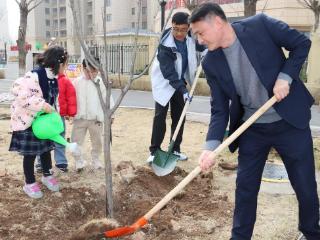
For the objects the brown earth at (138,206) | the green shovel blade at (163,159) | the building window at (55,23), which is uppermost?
the building window at (55,23)

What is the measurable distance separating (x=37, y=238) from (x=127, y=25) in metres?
55.4

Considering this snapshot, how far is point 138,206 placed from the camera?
354cm

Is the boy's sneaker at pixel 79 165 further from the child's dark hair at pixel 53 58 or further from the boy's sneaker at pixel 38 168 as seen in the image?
the child's dark hair at pixel 53 58

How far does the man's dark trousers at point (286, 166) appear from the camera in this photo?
99.1 inches

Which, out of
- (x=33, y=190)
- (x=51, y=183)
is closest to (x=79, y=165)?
(x=51, y=183)

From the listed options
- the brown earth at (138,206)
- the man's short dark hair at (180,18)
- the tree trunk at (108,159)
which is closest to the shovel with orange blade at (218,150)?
the brown earth at (138,206)

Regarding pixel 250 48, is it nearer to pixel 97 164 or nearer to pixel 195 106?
pixel 97 164

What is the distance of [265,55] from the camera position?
96.1 inches

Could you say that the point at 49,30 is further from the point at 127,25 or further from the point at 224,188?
the point at 224,188

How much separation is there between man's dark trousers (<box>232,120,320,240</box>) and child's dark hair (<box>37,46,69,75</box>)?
1.91 meters

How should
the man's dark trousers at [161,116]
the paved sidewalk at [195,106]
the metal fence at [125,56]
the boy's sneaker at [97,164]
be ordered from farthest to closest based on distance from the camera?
the metal fence at [125,56]
the paved sidewalk at [195,106]
the man's dark trousers at [161,116]
the boy's sneaker at [97,164]

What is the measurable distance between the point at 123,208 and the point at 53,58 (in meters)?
1.47

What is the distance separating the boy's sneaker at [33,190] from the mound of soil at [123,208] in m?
0.05

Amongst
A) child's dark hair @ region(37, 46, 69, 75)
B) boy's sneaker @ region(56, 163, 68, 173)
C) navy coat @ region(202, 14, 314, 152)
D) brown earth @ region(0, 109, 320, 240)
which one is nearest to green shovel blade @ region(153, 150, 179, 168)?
brown earth @ region(0, 109, 320, 240)
